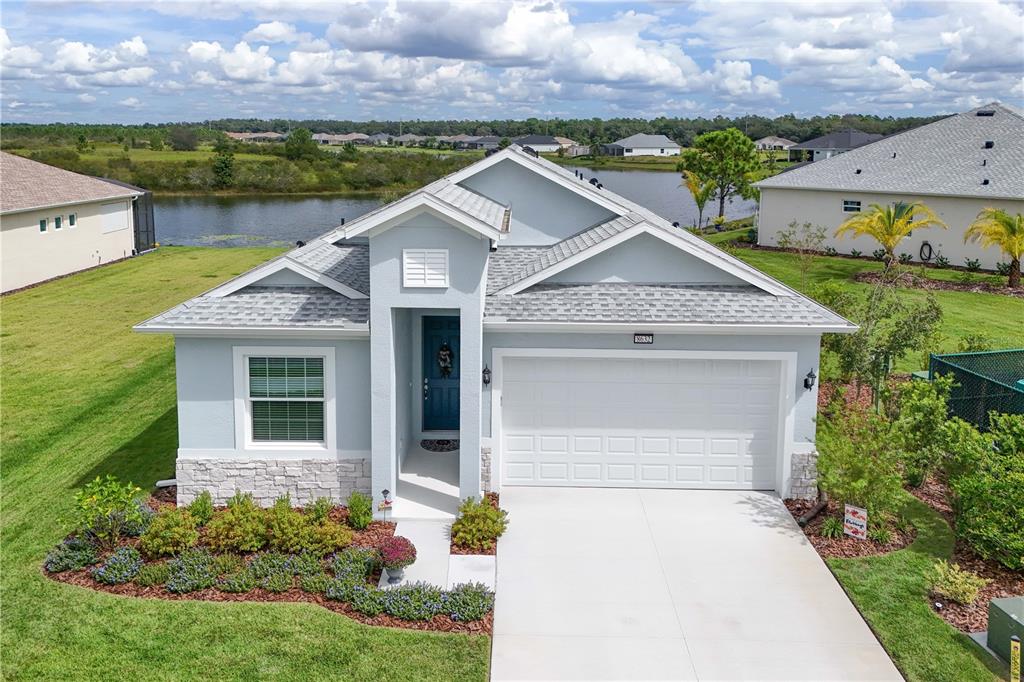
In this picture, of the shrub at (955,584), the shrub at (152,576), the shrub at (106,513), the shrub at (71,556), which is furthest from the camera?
the shrub at (106,513)

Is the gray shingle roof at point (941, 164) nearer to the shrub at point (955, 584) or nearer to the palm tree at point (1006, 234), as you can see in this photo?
the palm tree at point (1006, 234)

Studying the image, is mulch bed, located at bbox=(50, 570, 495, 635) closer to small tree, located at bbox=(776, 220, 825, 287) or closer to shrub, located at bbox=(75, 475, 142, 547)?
shrub, located at bbox=(75, 475, 142, 547)

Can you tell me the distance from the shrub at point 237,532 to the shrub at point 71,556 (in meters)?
1.44

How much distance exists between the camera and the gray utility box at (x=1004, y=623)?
864 centimetres

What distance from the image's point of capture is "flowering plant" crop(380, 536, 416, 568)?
1008 cm

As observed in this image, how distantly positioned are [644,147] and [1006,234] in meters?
101

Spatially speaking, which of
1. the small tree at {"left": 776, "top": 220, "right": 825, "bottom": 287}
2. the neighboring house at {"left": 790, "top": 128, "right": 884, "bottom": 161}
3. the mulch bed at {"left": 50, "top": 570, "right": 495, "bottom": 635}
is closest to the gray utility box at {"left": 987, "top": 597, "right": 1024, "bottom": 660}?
the mulch bed at {"left": 50, "top": 570, "right": 495, "bottom": 635}

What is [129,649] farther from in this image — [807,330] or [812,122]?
[812,122]

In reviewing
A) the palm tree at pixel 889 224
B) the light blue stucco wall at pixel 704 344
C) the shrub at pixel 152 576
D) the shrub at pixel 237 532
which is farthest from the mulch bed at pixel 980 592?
the palm tree at pixel 889 224

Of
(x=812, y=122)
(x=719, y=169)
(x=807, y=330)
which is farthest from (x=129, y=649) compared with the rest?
(x=812, y=122)

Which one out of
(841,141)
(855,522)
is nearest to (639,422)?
(855,522)

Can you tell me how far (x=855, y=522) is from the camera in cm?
1145

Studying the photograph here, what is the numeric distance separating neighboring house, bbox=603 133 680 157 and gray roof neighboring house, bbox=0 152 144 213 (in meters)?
95.6

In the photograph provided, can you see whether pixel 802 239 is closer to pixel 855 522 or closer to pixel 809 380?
pixel 809 380
